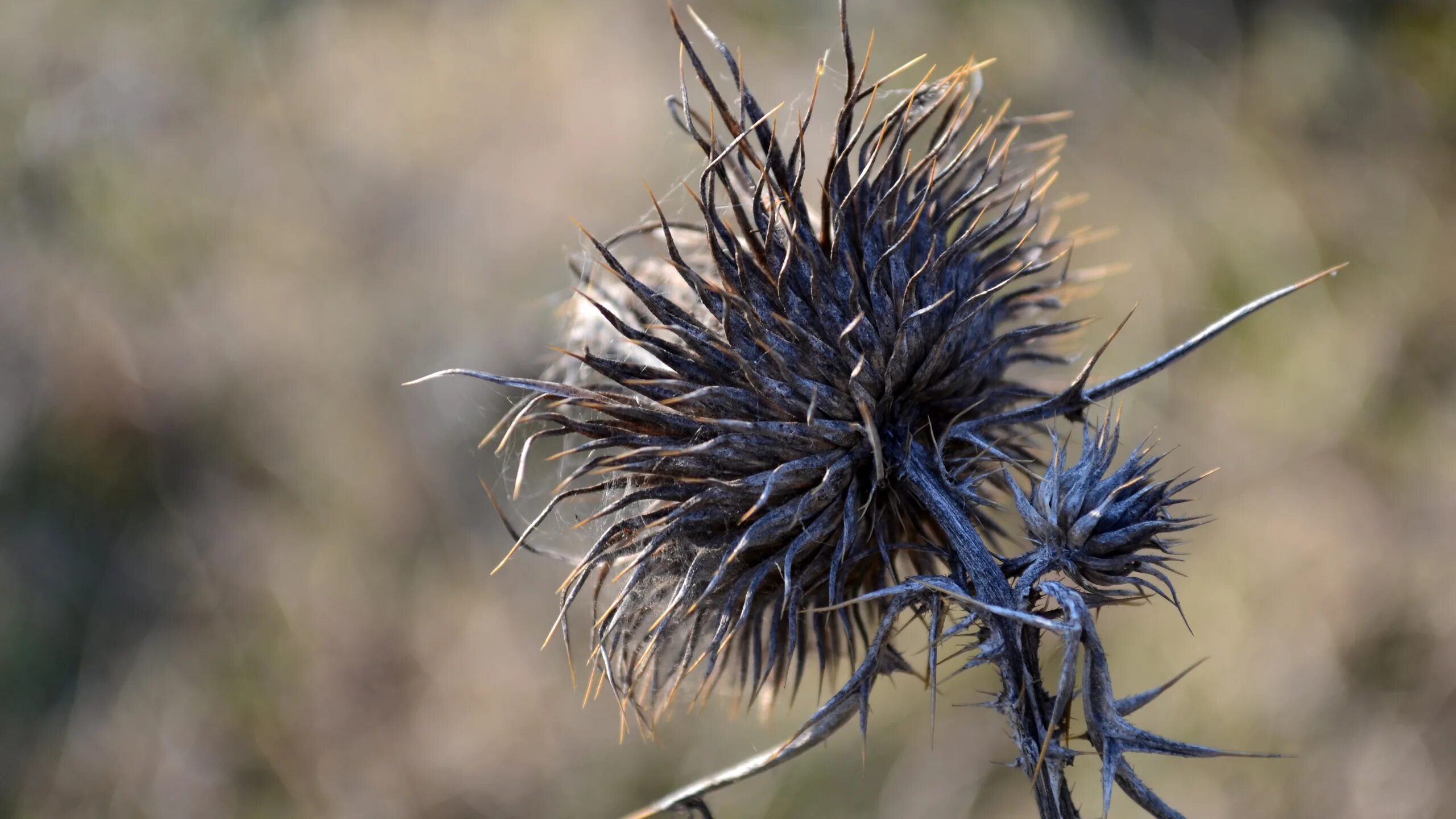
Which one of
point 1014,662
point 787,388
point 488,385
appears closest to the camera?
point 1014,662

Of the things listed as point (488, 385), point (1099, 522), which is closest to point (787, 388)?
point (1099, 522)

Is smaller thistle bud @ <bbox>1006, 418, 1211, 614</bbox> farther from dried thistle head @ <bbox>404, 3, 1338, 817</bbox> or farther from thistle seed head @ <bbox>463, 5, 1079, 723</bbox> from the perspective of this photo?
thistle seed head @ <bbox>463, 5, 1079, 723</bbox>

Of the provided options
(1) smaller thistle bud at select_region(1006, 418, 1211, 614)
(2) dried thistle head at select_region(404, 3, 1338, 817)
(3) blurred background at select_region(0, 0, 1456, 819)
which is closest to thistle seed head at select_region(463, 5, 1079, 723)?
(2) dried thistle head at select_region(404, 3, 1338, 817)

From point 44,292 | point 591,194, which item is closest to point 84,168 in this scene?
point 44,292

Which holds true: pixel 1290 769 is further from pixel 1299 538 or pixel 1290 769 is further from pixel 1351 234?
pixel 1351 234

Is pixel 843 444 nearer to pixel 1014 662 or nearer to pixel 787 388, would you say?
pixel 787 388

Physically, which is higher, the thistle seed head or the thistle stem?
the thistle seed head

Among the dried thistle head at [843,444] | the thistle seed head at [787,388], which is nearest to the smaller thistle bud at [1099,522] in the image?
the dried thistle head at [843,444]
